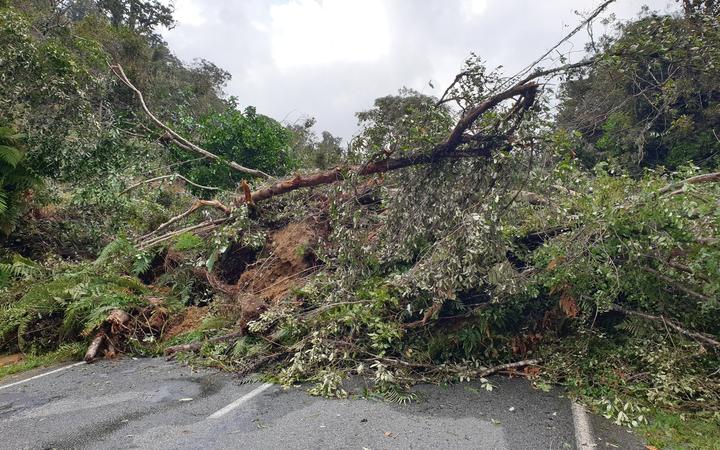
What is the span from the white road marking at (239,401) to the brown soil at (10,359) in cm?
342

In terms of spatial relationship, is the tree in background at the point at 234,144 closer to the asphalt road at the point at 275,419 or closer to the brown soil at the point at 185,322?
the brown soil at the point at 185,322

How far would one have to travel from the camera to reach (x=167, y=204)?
10.4m

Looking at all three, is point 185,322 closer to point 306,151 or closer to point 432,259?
point 432,259

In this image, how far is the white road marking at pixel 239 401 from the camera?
12.5ft

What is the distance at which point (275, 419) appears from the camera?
3.68 m

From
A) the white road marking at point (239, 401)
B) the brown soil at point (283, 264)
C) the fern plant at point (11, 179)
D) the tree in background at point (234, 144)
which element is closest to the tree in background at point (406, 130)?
the brown soil at point (283, 264)

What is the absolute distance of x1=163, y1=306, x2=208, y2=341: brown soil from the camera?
613cm

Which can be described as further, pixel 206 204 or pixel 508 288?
pixel 206 204

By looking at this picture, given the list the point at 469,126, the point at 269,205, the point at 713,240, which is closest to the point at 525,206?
the point at 469,126

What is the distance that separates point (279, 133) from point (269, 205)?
5.87 metres

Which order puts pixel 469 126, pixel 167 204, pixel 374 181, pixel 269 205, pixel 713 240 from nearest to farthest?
1. pixel 713 240
2. pixel 469 126
3. pixel 374 181
4. pixel 269 205
5. pixel 167 204

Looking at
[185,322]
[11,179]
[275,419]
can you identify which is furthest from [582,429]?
[11,179]

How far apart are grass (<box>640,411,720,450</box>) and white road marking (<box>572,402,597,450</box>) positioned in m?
0.37

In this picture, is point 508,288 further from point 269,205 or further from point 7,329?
point 7,329
